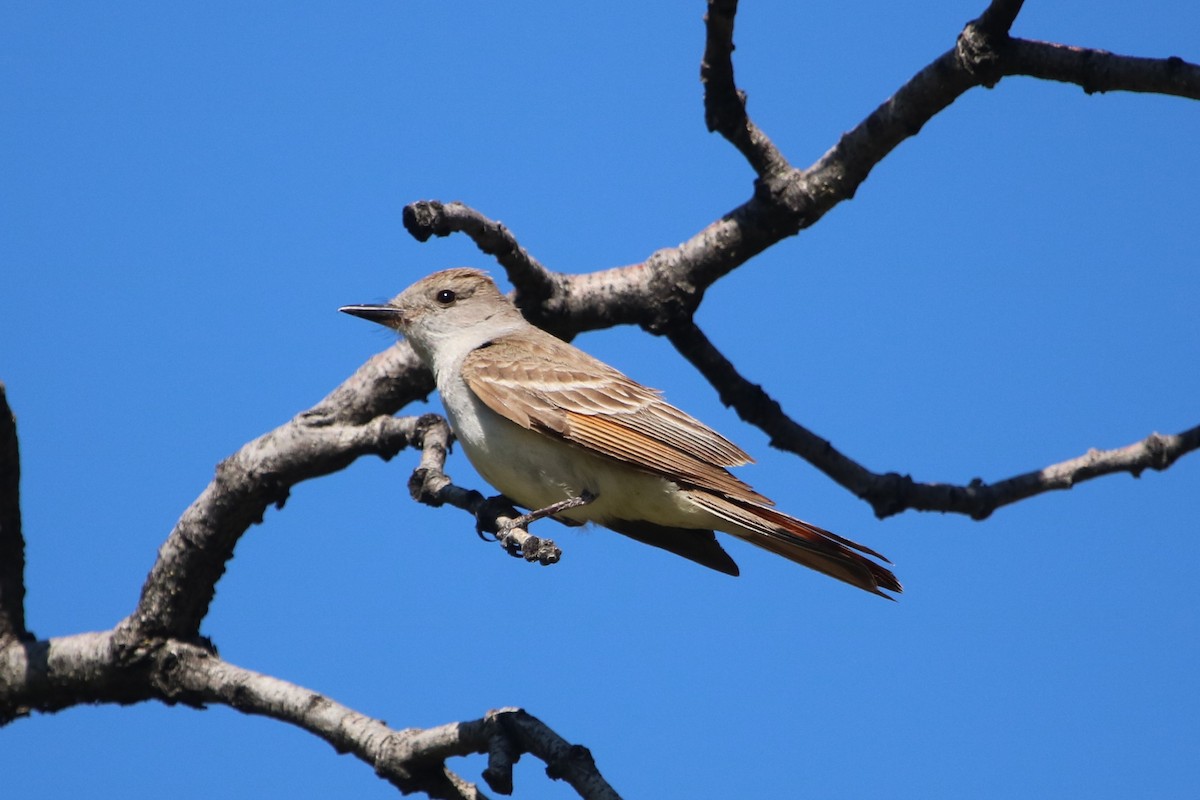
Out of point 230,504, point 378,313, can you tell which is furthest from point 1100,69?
point 230,504

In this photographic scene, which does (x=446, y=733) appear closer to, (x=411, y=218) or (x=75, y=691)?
(x=411, y=218)

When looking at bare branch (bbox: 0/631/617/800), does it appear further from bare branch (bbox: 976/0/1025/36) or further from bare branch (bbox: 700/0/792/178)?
bare branch (bbox: 976/0/1025/36)


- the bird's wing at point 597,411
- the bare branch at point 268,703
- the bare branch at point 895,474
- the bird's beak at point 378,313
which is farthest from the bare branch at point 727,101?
the bare branch at point 268,703

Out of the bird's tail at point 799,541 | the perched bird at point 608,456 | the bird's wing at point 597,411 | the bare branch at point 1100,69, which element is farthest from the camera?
the bird's wing at point 597,411

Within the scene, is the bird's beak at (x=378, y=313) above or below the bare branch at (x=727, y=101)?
below

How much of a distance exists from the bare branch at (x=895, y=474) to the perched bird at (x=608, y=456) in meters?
0.28

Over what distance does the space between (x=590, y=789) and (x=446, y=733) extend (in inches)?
37.1

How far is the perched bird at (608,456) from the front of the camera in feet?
20.4

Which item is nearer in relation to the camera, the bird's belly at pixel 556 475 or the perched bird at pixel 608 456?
the perched bird at pixel 608 456

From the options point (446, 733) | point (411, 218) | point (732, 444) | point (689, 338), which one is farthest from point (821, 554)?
point (411, 218)

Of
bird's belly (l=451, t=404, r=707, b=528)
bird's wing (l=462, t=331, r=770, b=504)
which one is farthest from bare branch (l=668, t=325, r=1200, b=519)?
bird's belly (l=451, t=404, r=707, b=528)

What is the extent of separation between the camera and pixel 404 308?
7.66 metres

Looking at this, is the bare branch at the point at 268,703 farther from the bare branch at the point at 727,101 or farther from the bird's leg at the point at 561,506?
the bare branch at the point at 727,101

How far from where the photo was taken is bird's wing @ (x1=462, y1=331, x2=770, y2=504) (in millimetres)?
6406
